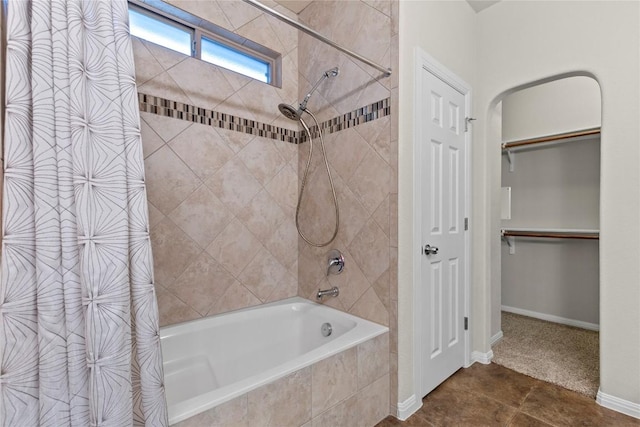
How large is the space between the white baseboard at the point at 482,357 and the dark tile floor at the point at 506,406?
19 cm

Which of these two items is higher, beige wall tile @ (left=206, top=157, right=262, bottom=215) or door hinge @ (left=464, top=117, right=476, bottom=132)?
door hinge @ (left=464, top=117, right=476, bottom=132)

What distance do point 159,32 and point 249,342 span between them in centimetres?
202

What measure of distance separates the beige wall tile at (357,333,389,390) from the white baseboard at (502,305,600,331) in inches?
96.4

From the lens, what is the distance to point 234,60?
2.21 m

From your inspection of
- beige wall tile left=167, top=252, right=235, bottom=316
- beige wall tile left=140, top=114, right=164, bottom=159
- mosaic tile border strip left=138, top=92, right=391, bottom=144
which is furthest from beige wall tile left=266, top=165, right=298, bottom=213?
beige wall tile left=140, top=114, right=164, bottom=159

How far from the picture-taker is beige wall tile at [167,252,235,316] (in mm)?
1901

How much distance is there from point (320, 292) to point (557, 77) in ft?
6.91

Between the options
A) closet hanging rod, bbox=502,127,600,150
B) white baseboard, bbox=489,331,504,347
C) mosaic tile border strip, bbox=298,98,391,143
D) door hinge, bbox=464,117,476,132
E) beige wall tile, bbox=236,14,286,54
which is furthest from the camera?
closet hanging rod, bbox=502,127,600,150

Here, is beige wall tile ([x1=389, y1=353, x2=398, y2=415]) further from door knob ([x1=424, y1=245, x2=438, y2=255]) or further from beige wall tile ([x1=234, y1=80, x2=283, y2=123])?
beige wall tile ([x1=234, y1=80, x2=283, y2=123])

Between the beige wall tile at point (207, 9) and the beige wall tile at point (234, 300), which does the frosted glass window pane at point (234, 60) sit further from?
the beige wall tile at point (234, 300)

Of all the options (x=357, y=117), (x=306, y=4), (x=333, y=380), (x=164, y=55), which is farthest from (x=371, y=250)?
(x=306, y=4)

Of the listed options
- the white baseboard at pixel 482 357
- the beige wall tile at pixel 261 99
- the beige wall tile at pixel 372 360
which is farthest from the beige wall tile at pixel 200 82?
the white baseboard at pixel 482 357

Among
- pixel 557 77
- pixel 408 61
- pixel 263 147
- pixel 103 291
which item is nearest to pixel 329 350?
pixel 103 291

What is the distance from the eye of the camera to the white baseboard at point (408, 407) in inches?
66.9
